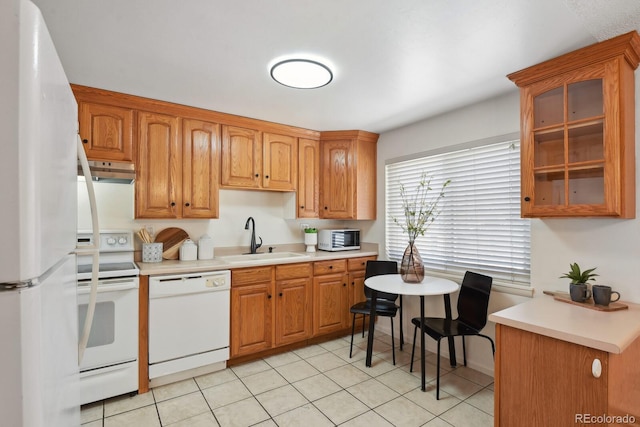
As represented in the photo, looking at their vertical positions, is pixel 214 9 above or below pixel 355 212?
above

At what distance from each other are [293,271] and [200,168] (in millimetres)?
1344

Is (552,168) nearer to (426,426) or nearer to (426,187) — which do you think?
(426,187)

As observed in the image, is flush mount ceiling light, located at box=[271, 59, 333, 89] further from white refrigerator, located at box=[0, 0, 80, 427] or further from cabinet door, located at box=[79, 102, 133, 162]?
white refrigerator, located at box=[0, 0, 80, 427]

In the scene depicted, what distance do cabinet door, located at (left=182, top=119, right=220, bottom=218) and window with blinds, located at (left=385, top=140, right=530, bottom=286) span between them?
205 centimetres

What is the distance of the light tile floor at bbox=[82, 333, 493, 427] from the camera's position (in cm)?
209

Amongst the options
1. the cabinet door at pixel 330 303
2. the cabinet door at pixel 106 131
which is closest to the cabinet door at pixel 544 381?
the cabinet door at pixel 330 303

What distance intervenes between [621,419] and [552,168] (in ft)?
4.49

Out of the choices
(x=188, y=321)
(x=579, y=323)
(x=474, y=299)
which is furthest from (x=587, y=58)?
(x=188, y=321)

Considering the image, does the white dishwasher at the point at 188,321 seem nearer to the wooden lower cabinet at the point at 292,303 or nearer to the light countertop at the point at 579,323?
the wooden lower cabinet at the point at 292,303

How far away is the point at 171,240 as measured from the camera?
3.04 m

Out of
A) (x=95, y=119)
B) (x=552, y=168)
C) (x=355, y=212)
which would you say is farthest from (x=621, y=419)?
(x=95, y=119)

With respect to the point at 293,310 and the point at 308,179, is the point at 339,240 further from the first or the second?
the point at 293,310

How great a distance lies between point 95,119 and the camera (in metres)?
2.52

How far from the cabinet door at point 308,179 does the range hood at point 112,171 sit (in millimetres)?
1692
